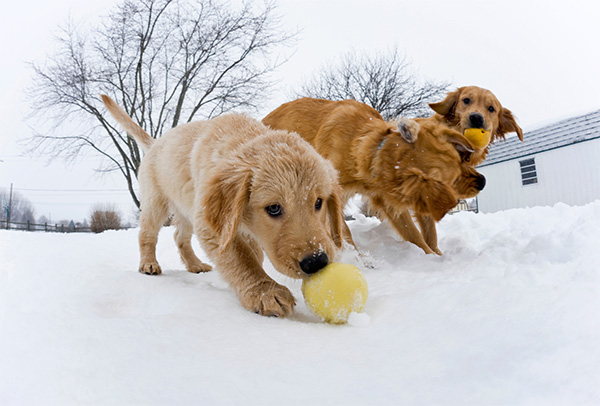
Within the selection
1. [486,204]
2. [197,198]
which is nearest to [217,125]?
[197,198]

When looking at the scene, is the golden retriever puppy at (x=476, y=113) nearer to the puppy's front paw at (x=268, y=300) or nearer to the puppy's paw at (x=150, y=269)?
the puppy's front paw at (x=268, y=300)

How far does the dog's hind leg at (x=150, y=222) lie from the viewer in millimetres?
4441

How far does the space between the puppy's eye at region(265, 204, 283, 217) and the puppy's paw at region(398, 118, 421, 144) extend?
2.61 metres

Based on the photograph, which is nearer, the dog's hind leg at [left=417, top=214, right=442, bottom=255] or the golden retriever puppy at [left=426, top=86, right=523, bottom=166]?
the dog's hind leg at [left=417, top=214, right=442, bottom=255]

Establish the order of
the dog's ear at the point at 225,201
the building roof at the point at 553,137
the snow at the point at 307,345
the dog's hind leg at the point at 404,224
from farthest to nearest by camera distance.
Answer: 1. the building roof at the point at 553,137
2. the dog's hind leg at the point at 404,224
3. the dog's ear at the point at 225,201
4. the snow at the point at 307,345

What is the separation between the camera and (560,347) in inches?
65.1

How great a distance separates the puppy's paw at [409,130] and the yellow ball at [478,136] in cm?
106

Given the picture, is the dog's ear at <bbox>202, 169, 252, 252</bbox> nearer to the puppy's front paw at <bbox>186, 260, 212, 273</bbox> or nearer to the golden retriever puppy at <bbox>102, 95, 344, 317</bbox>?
the golden retriever puppy at <bbox>102, 95, 344, 317</bbox>

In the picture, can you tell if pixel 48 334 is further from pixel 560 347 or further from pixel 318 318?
pixel 560 347

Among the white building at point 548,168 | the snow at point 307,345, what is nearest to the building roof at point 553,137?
the white building at point 548,168

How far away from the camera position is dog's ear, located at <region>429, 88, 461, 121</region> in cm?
580

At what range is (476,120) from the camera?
551 centimetres

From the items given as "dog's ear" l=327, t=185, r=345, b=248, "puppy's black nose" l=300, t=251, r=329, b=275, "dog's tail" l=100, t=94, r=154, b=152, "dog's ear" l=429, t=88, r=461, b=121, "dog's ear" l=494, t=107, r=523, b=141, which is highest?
"dog's ear" l=429, t=88, r=461, b=121

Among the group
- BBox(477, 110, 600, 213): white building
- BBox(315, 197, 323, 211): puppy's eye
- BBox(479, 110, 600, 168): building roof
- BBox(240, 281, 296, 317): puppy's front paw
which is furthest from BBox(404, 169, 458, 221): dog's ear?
BBox(479, 110, 600, 168): building roof
